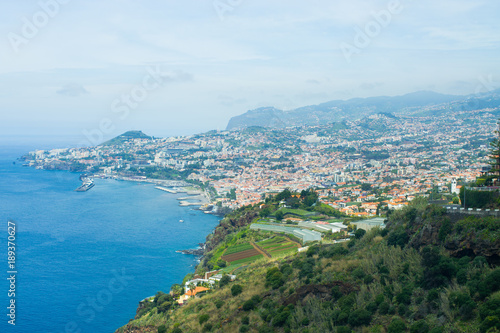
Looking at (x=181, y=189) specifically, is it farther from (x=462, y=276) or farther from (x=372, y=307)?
(x=462, y=276)

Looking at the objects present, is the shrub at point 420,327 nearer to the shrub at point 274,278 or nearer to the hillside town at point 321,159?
the shrub at point 274,278

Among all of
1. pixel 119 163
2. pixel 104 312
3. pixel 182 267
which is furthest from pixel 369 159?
pixel 104 312

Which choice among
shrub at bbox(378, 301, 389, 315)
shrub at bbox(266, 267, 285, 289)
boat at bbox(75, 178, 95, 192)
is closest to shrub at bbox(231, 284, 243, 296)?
shrub at bbox(266, 267, 285, 289)

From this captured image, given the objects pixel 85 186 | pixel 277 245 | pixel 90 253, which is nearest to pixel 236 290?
pixel 277 245

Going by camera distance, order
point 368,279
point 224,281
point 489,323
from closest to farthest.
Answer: point 489,323 → point 368,279 → point 224,281

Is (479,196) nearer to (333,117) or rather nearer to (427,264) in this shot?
(427,264)

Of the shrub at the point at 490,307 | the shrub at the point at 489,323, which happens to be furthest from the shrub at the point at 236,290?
the shrub at the point at 489,323

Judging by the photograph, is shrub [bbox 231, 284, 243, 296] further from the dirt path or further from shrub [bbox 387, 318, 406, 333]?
the dirt path
